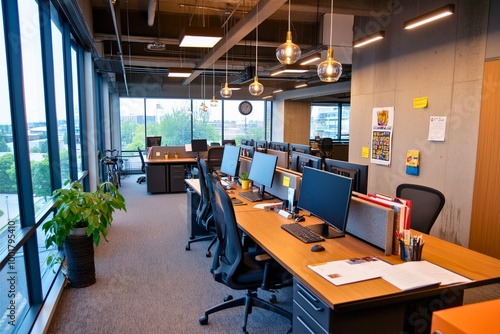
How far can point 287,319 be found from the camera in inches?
106

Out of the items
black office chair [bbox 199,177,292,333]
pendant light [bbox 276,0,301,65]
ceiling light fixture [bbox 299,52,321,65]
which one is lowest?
black office chair [bbox 199,177,292,333]

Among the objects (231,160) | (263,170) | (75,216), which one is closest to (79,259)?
(75,216)

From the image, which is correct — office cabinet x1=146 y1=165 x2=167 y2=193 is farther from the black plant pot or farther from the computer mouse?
the computer mouse

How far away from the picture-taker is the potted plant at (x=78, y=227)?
2.98 meters

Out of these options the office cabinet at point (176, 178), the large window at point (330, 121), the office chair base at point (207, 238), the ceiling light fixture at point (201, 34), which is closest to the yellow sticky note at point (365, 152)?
the office chair base at point (207, 238)

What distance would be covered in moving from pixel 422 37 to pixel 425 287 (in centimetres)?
366

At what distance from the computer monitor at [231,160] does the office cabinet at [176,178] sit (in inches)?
131

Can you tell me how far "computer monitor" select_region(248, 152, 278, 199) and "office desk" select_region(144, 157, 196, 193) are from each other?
169 inches

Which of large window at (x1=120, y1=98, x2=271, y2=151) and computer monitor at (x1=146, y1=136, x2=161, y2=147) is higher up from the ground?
large window at (x1=120, y1=98, x2=271, y2=151)

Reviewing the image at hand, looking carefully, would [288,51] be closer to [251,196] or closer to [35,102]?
[251,196]

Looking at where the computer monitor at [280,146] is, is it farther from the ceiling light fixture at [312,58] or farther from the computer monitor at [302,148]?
the ceiling light fixture at [312,58]

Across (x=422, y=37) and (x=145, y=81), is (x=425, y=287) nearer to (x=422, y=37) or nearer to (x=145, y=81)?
(x=422, y=37)

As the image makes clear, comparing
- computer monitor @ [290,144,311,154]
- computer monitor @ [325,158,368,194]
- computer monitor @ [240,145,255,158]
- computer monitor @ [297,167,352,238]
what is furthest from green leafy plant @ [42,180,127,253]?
computer monitor @ [290,144,311,154]

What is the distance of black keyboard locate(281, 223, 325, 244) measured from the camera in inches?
92.6
